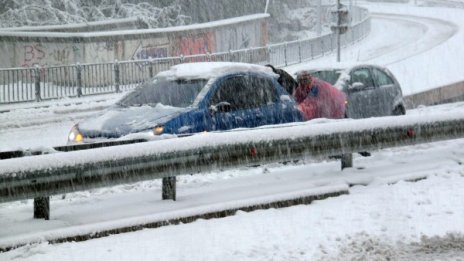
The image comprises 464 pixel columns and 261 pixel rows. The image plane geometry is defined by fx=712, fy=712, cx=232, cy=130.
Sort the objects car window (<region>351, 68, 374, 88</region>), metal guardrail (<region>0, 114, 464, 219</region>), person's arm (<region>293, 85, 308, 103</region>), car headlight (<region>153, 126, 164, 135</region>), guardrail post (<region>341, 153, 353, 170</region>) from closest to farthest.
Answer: metal guardrail (<region>0, 114, 464, 219</region>)
guardrail post (<region>341, 153, 353, 170</region>)
car headlight (<region>153, 126, 164, 135</region>)
person's arm (<region>293, 85, 308, 103</region>)
car window (<region>351, 68, 374, 88</region>)

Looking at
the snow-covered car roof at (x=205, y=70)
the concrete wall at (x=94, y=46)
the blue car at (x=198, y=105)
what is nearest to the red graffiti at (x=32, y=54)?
the concrete wall at (x=94, y=46)

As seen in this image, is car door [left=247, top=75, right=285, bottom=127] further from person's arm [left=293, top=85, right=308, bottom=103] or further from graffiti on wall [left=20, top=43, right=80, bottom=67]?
graffiti on wall [left=20, top=43, right=80, bottom=67]

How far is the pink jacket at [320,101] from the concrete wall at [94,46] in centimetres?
1646

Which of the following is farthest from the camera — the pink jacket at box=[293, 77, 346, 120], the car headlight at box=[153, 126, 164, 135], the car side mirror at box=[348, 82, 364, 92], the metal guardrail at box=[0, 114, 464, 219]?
the car side mirror at box=[348, 82, 364, 92]

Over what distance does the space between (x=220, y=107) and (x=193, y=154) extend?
8.87 feet

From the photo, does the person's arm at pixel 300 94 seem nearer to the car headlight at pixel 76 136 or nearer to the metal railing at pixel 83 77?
the car headlight at pixel 76 136

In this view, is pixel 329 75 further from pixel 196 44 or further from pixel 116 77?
pixel 196 44

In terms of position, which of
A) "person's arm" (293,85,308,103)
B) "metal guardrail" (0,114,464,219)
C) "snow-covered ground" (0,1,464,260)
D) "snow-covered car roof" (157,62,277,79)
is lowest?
"snow-covered ground" (0,1,464,260)

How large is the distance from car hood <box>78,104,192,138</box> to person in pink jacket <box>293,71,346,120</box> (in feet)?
9.08

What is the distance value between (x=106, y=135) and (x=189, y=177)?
125 centimetres

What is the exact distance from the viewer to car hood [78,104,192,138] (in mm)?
9453

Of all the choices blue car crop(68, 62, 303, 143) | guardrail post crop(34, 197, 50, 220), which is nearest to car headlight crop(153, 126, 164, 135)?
blue car crop(68, 62, 303, 143)

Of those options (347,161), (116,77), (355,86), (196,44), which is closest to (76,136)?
(347,161)

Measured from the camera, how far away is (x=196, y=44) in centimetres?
3123
